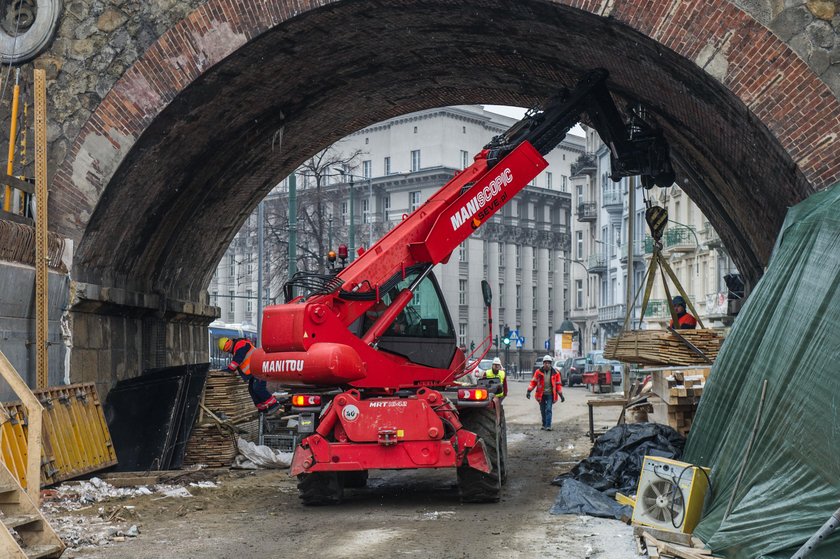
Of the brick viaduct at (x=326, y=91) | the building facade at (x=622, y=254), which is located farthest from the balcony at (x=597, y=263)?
the brick viaduct at (x=326, y=91)

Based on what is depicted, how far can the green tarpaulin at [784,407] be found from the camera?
24.9 ft

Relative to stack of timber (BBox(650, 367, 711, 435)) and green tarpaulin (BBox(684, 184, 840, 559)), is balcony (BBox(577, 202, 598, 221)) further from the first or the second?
green tarpaulin (BBox(684, 184, 840, 559))

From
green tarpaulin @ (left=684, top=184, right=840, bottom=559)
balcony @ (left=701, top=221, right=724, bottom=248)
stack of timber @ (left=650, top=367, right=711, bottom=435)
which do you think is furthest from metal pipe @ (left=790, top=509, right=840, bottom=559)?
balcony @ (left=701, top=221, right=724, bottom=248)

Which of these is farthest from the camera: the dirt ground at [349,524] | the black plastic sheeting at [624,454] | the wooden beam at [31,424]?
the black plastic sheeting at [624,454]

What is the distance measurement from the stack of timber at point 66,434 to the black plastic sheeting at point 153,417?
2.17ft

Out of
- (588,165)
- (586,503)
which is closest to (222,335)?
(588,165)

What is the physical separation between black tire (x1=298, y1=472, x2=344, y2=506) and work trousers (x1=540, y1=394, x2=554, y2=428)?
12.2 metres

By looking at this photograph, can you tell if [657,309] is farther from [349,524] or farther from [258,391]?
[349,524]

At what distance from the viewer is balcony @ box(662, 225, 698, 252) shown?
4806 cm

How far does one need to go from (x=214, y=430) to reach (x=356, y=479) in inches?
111

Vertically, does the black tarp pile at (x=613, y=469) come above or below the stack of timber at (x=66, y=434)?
below

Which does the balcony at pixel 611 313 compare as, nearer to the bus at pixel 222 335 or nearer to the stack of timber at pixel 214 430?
the bus at pixel 222 335

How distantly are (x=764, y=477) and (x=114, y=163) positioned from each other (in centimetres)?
921

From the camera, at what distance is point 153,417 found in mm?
15625
